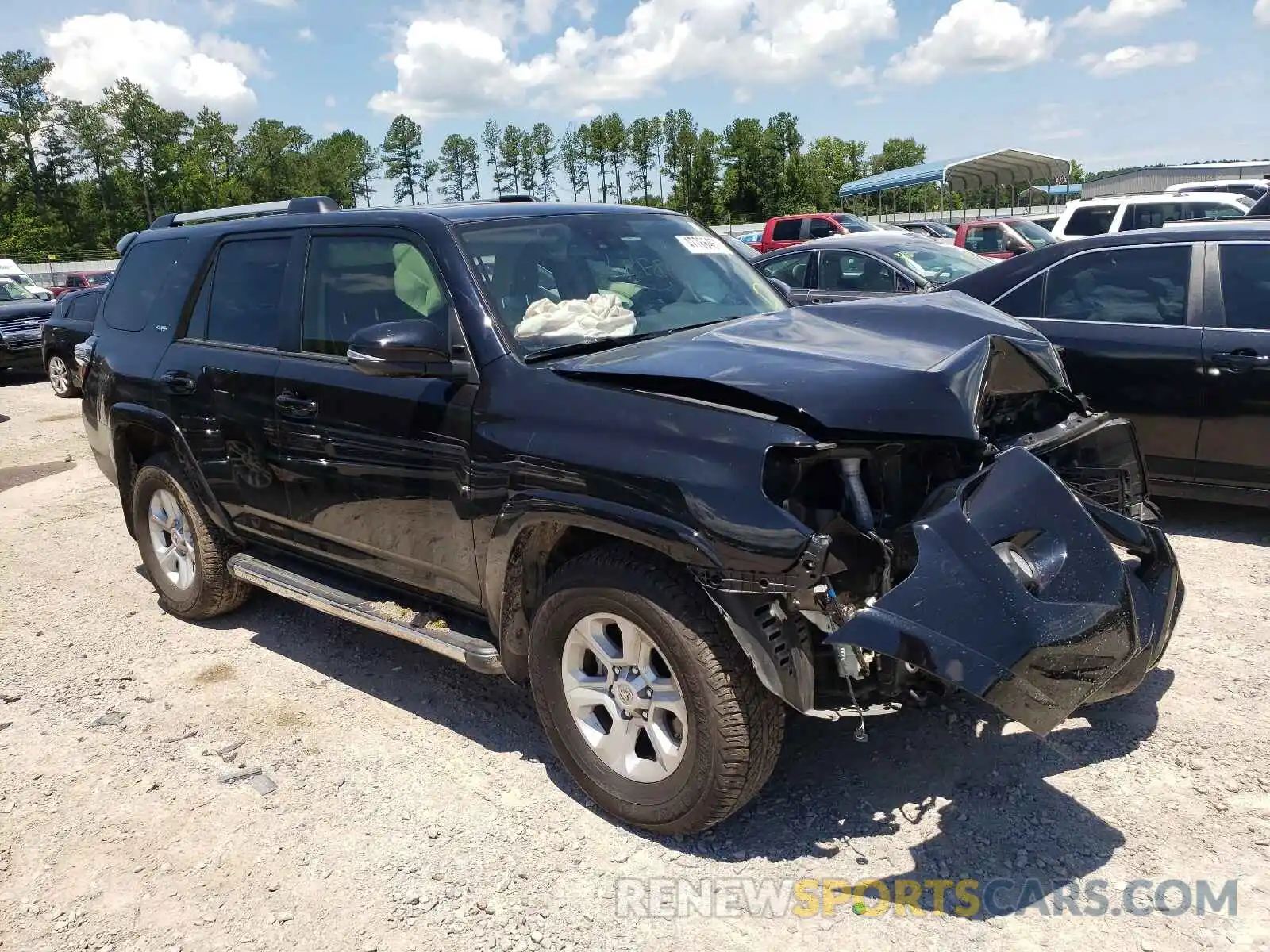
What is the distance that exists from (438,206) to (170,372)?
176 cm

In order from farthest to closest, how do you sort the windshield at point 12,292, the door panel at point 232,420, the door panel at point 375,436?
the windshield at point 12,292 → the door panel at point 232,420 → the door panel at point 375,436

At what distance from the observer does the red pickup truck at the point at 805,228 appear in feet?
72.1

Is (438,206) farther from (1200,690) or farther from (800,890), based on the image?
(1200,690)

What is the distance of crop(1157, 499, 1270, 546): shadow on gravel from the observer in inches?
217

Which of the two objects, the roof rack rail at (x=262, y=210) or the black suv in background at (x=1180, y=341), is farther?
the black suv in background at (x=1180, y=341)

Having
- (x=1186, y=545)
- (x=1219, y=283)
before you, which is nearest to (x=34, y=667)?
(x=1186, y=545)

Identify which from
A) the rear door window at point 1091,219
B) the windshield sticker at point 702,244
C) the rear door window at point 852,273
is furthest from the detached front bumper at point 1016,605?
the rear door window at point 1091,219

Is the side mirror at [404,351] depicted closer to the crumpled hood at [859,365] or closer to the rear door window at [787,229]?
the crumpled hood at [859,365]

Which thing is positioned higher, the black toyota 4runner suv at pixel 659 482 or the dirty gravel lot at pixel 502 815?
the black toyota 4runner suv at pixel 659 482

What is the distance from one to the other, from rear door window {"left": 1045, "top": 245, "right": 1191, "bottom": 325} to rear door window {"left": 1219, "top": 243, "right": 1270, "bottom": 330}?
0.66ft

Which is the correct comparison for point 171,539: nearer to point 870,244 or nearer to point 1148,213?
point 870,244

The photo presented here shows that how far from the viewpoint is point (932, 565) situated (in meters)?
2.51

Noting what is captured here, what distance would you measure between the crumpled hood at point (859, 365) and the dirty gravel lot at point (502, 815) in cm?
128

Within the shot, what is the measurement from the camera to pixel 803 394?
8.86 ft
